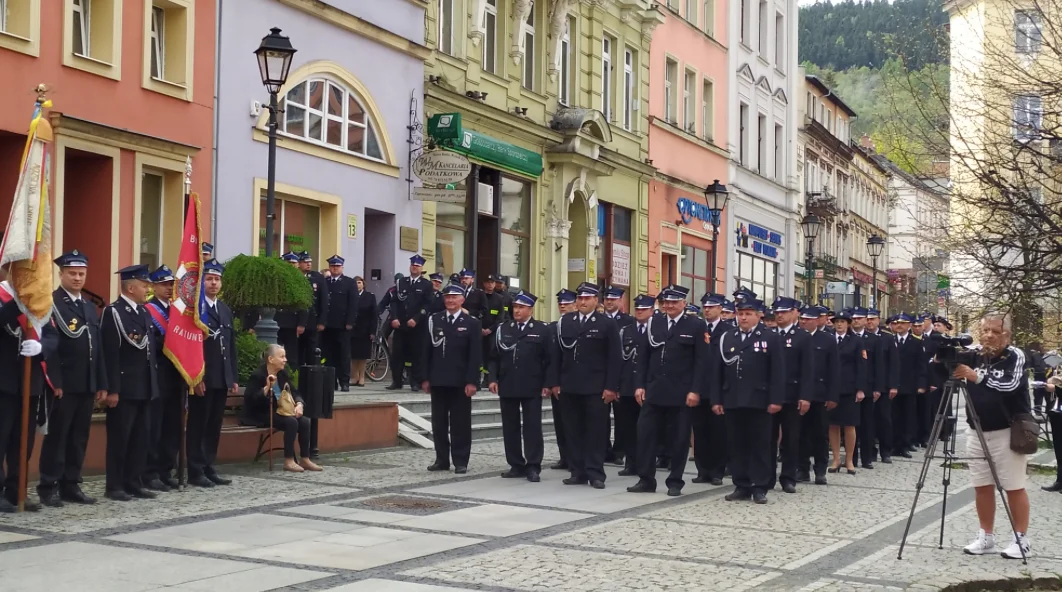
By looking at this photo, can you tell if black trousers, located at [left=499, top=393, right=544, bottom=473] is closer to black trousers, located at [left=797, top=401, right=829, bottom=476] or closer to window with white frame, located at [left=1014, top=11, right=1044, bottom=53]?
black trousers, located at [left=797, top=401, right=829, bottom=476]

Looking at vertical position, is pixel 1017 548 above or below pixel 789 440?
below

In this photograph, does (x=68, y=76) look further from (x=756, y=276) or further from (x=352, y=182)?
(x=756, y=276)

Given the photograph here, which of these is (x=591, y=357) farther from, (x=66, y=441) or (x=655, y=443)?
(x=66, y=441)

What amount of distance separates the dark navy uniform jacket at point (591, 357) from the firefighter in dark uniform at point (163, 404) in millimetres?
4096

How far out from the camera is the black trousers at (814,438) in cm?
1655

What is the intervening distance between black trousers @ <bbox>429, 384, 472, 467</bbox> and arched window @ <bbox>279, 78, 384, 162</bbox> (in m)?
8.25

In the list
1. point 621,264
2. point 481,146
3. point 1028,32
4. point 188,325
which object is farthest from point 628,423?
point 621,264

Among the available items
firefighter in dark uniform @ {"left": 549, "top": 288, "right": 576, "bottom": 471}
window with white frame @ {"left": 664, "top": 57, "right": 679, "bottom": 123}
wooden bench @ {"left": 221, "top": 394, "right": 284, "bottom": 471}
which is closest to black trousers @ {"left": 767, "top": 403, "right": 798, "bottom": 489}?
firefighter in dark uniform @ {"left": 549, "top": 288, "right": 576, "bottom": 471}

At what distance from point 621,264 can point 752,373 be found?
21.3 meters

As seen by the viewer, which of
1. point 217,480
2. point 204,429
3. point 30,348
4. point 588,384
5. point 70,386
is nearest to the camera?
point 30,348

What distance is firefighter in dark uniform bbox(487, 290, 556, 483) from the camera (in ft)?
50.3

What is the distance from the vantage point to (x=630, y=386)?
A: 54.0ft

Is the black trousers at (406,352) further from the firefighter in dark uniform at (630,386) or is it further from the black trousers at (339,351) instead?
the firefighter in dark uniform at (630,386)

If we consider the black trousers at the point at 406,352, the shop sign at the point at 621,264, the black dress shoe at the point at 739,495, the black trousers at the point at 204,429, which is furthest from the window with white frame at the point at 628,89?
the black trousers at the point at 204,429
